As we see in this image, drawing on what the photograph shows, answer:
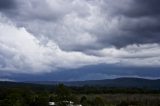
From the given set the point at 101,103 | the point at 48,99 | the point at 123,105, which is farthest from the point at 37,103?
the point at 123,105

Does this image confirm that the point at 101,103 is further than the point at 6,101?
Yes

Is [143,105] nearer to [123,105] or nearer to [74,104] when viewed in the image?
[123,105]

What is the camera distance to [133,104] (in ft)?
620

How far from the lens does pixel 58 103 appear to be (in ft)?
445

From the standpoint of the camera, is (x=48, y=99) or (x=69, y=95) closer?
(x=69, y=95)

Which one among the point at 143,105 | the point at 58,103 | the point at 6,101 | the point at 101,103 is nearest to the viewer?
the point at 58,103

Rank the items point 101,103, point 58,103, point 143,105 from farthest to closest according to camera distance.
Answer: point 143,105
point 101,103
point 58,103

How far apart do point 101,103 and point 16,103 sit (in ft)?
159

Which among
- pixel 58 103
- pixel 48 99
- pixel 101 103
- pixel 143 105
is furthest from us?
pixel 143 105

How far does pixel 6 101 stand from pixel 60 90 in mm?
23376

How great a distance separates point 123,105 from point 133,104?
23.4ft

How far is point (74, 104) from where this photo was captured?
141 m

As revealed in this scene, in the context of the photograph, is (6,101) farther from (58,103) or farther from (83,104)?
(83,104)

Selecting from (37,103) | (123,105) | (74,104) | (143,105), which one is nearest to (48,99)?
(37,103)
